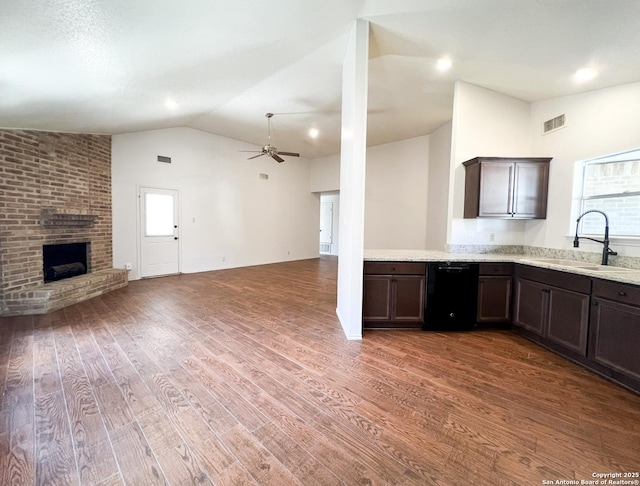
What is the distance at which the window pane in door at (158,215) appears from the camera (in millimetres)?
5914

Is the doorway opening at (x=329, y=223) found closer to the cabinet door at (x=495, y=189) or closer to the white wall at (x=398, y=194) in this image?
the white wall at (x=398, y=194)

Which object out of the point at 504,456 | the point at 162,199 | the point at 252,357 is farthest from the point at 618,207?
the point at 162,199

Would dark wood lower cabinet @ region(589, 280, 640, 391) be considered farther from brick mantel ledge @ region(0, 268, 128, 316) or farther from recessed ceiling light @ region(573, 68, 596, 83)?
brick mantel ledge @ region(0, 268, 128, 316)

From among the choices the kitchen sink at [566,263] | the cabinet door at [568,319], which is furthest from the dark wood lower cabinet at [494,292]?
the cabinet door at [568,319]

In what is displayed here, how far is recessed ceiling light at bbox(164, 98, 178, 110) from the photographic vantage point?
4.12 metres

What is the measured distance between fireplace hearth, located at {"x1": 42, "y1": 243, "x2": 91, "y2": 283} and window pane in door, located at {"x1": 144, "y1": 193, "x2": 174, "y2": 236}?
1189 mm

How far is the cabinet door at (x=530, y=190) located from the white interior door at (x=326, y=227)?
308 inches

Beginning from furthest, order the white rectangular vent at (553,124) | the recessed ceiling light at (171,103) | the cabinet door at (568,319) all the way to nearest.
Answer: the recessed ceiling light at (171,103) < the white rectangular vent at (553,124) < the cabinet door at (568,319)

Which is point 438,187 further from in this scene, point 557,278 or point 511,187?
point 557,278

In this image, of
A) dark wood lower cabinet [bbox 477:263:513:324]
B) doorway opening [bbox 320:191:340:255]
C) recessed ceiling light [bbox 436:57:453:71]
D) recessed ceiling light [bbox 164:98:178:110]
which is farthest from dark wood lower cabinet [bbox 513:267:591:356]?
doorway opening [bbox 320:191:340:255]

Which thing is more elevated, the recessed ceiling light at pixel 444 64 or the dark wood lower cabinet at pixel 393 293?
the recessed ceiling light at pixel 444 64

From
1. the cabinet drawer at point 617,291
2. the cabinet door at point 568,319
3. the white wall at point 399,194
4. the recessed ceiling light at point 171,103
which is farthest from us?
the white wall at point 399,194

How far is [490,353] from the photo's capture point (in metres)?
2.76

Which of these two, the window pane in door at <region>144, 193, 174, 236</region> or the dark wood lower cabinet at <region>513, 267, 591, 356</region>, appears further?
the window pane in door at <region>144, 193, 174, 236</region>
